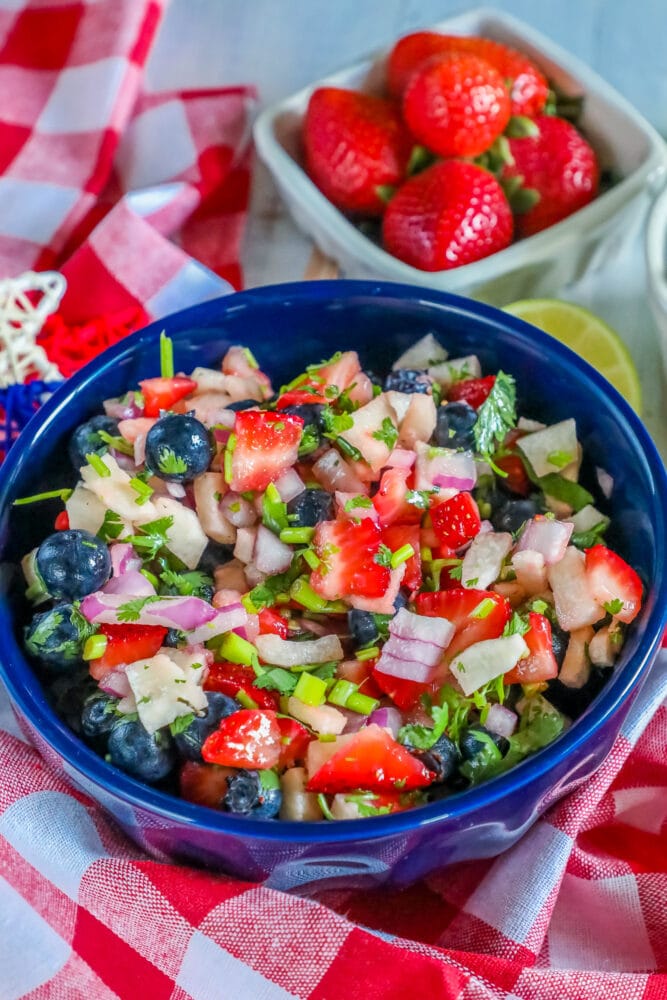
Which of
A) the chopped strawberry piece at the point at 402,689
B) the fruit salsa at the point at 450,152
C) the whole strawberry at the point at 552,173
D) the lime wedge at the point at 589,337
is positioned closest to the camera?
the chopped strawberry piece at the point at 402,689

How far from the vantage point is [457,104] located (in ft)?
6.64

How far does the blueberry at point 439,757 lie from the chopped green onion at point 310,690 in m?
0.13

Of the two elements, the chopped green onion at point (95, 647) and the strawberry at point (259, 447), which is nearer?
the chopped green onion at point (95, 647)

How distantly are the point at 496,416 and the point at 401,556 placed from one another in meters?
0.30

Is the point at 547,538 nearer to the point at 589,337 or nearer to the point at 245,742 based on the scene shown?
the point at 245,742

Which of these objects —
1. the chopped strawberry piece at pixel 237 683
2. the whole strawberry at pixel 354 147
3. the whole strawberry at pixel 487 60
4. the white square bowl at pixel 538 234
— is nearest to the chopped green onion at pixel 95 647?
the chopped strawberry piece at pixel 237 683

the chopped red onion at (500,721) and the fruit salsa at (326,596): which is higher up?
the fruit salsa at (326,596)

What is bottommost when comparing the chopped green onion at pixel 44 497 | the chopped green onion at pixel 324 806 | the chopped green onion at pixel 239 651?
the chopped green onion at pixel 324 806

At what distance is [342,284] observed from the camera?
1.71 metres

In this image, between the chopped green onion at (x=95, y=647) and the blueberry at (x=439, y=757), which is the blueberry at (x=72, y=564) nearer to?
the chopped green onion at (x=95, y=647)

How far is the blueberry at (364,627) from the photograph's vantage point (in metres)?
1.37

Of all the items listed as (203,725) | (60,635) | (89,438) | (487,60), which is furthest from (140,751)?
(487,60)

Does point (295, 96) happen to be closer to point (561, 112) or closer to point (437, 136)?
point (437, 136)

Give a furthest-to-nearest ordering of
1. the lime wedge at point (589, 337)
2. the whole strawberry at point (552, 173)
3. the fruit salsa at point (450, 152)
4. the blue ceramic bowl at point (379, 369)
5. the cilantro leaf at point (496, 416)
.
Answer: the whole strawberry at point (552, 173) < the fruit salsa at point (450, 152) < the lime wedge at point (589, 337) < the cilantro leaf at point (496, 416) < the blue ceramic bowl at point (379, 369)
